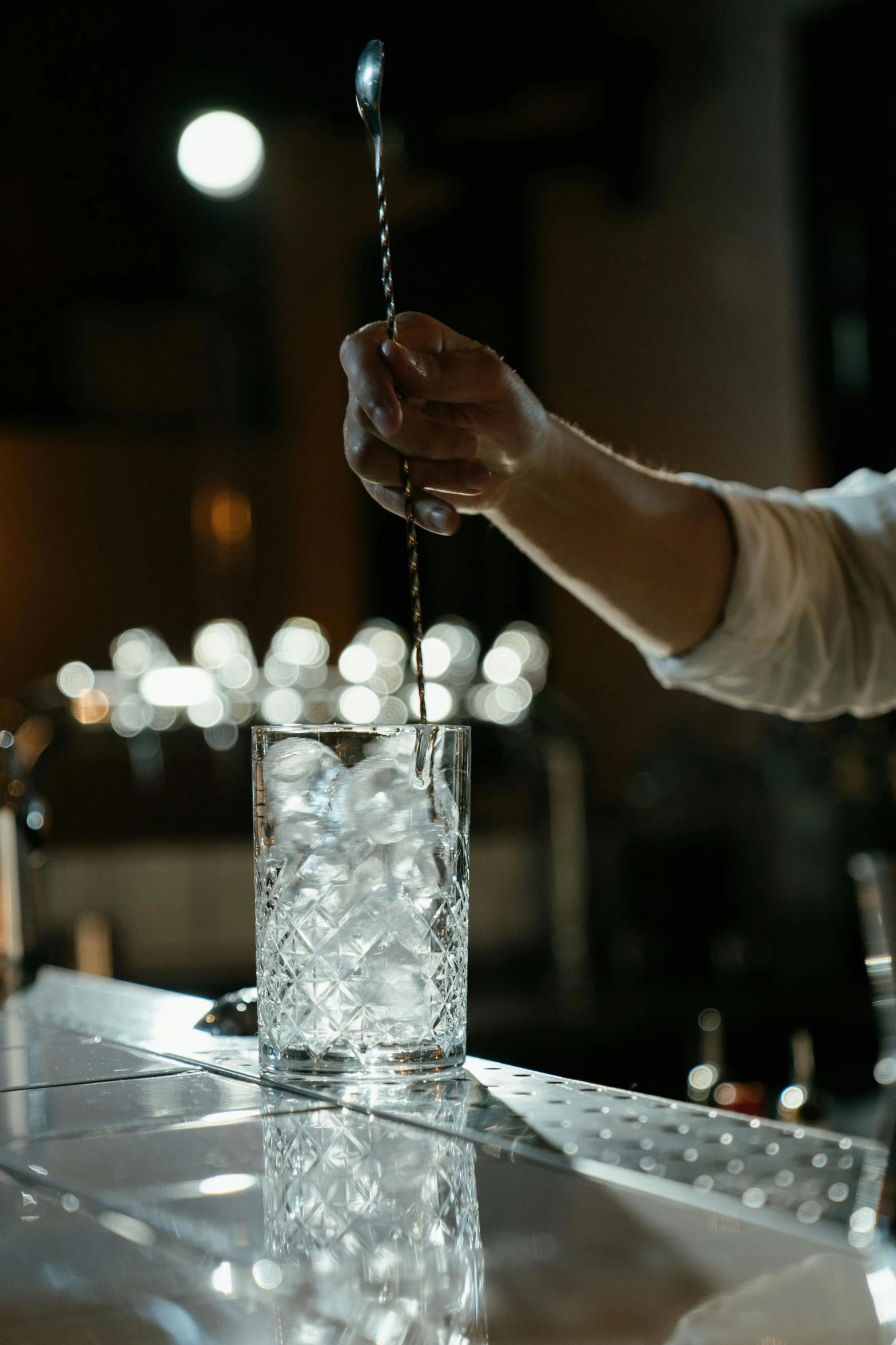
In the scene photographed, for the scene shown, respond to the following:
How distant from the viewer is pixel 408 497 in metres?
0.65

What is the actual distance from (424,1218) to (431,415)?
534 millimetres

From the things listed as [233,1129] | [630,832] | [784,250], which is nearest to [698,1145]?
[233,1129]

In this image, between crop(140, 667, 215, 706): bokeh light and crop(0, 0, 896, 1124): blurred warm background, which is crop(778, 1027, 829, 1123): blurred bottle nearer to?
crop(0, 0, 896, 1124): blurred warm background

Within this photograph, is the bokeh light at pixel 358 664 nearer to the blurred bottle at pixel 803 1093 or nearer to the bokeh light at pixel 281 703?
the bokeh light at pixel 281 703

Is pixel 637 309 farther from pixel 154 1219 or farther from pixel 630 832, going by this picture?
pixel 154 1219

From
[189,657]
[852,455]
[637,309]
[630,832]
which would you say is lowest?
[630,832]

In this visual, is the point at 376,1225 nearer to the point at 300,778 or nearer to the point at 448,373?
the point at 300,778

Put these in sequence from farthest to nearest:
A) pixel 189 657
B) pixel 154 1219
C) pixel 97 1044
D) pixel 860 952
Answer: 1. pixel 189 657
2. pixel 860 952
3. pixel 97 1044
4. pixel 154 1219

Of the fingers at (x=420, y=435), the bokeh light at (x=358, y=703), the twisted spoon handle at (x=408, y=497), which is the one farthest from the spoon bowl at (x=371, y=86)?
the bokeh light at (x=358, y=703)

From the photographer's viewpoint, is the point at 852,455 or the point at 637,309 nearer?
the point at 852,455

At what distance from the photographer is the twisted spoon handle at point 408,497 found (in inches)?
22.1

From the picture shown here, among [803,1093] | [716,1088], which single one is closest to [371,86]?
[803,1093]

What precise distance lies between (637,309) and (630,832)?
106 centimetres

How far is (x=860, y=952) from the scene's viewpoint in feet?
8.35
